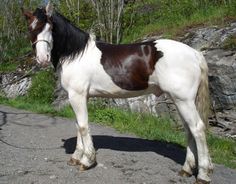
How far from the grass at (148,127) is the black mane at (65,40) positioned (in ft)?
9.06

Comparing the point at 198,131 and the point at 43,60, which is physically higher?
the point at 43,60

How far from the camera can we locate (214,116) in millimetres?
7918

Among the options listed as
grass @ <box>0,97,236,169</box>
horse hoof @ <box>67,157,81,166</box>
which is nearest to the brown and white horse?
horse hoof @ <box>67,157,81,166</box>

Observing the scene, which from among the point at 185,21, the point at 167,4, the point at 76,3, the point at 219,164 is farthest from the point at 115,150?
the point at 76,3

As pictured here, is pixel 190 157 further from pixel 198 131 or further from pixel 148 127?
pixel 148 127

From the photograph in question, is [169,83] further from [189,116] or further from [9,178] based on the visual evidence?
[9,178]

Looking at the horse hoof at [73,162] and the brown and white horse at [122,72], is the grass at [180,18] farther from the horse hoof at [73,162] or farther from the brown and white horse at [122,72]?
the horse hoof at [73,162]

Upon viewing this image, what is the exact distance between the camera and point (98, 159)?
580cm

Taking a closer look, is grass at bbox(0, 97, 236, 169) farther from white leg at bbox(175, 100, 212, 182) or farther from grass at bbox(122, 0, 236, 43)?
grass at bbox(122, 0, 236, 43)

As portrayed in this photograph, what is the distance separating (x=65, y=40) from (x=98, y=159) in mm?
1813

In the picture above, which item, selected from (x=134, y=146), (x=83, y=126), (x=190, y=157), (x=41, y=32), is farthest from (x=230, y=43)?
(x=41, y=32)

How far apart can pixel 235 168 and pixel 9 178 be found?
11.1ft

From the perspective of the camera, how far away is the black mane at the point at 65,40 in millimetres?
5406

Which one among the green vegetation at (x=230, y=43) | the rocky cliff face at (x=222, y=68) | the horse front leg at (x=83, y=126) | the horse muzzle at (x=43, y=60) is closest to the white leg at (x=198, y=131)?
the horse front leg at (x=83, y=126)
